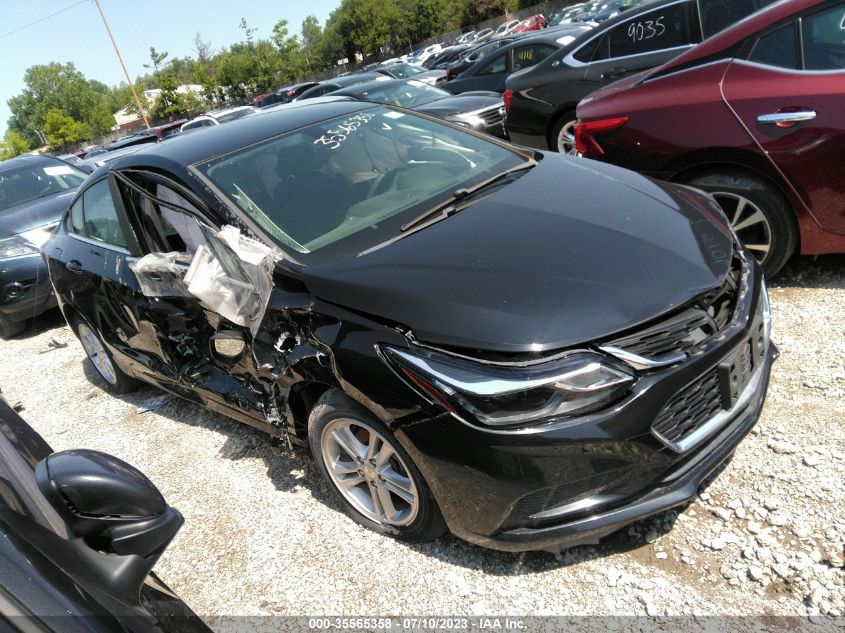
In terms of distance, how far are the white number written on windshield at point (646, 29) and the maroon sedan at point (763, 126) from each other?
2242mm

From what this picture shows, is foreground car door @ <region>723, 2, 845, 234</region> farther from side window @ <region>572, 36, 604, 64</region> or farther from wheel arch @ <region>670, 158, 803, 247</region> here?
side window @ <region>572, 36, 604, 64</region>

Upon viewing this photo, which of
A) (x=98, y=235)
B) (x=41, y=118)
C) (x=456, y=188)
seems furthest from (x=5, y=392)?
(x=41, y=118)

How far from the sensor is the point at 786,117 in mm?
3314

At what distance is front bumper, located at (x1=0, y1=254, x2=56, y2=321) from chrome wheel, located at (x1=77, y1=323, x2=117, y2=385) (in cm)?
216

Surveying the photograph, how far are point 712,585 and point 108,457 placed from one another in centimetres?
196

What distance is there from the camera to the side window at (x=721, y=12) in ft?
17.7

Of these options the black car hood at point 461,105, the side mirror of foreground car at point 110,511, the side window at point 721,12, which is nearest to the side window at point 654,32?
the side window at point 721,12

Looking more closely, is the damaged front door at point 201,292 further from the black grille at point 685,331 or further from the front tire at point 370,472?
the black grille at point 685,331

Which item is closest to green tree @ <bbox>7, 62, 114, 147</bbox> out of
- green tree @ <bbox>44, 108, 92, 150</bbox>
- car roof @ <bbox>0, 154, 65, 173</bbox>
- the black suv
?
green tree @ <bbox>44, 108, 92, 150</bbox>

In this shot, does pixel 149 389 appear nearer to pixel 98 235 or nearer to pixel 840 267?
pixel 98 235

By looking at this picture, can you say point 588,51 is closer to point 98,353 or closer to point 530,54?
point 530,54

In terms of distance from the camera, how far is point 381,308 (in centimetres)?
227

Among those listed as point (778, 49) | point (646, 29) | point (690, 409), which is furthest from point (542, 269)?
point (646, 29)

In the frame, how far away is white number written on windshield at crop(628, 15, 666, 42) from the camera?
5.76m
